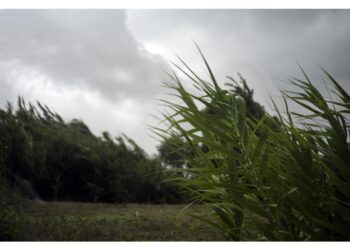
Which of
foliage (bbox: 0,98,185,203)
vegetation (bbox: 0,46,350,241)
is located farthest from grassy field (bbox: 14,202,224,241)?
foliage (bbox: 0,98,185,203)

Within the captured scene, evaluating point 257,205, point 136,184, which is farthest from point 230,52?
point 136,184

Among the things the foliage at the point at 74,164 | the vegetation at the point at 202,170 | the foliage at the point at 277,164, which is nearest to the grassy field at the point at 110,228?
the vegetation at the point at 202,170

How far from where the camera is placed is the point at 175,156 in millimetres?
5691

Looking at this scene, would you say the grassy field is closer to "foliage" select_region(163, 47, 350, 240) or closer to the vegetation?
the vegetation

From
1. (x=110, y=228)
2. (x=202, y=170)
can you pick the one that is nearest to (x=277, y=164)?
(x=202, y=170)

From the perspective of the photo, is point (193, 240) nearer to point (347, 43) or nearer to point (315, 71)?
point (315, 71)

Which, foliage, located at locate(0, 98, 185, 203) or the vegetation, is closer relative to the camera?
the vegetation

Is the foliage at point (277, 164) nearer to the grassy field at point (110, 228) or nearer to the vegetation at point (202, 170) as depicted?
the vegetation at point (202, 170)

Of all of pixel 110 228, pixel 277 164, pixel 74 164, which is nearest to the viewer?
pixel 277 164

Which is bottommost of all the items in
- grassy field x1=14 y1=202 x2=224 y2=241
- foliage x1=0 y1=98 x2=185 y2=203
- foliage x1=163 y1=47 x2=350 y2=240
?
grassy field x1=14 y1=202 x2=224 y2=241

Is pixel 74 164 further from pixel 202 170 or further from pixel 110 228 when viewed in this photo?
pixel 202 170

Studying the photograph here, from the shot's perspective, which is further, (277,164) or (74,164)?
(74,164)
